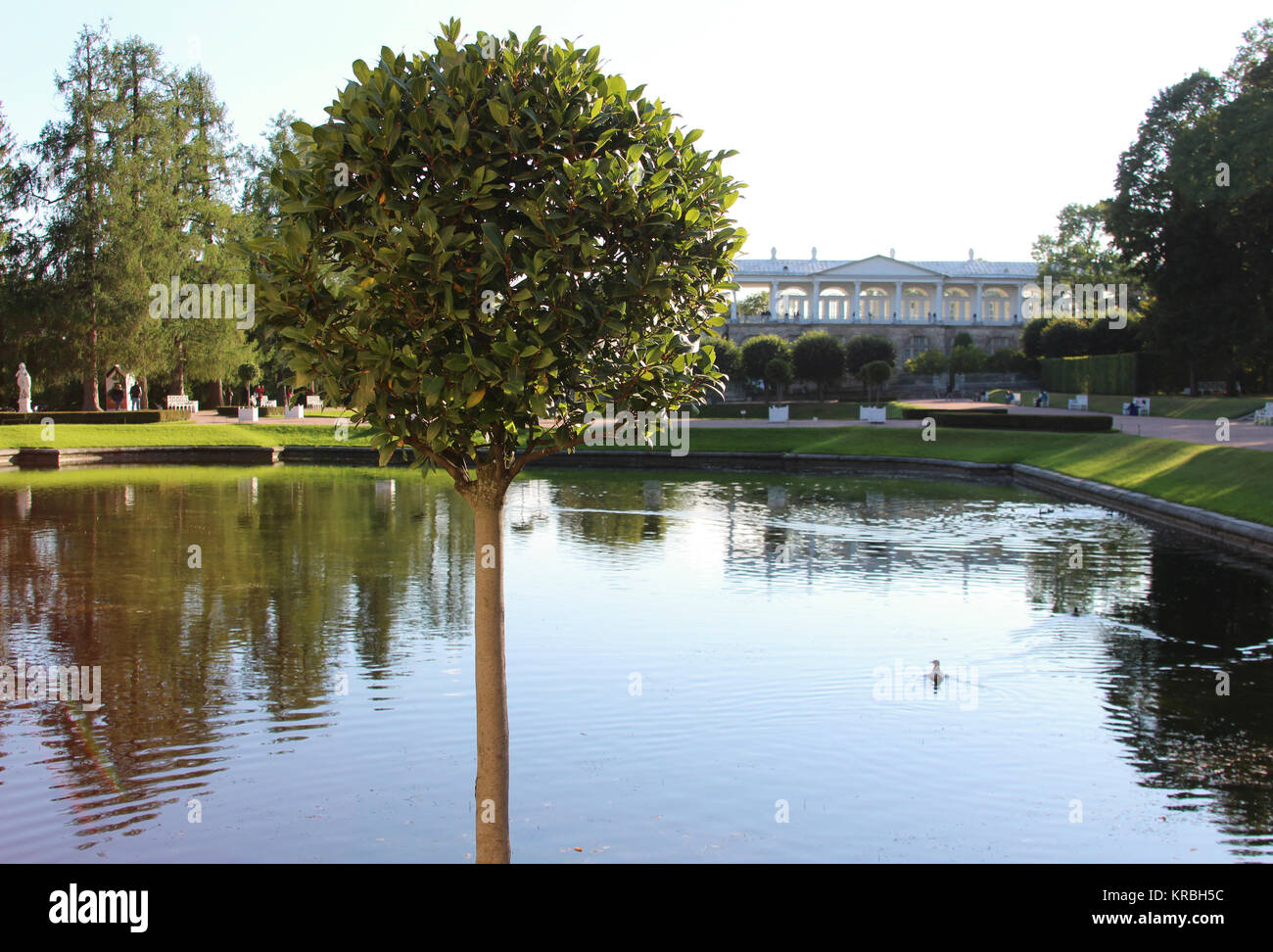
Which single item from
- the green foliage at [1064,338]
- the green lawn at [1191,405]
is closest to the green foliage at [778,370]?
the green lawn at [1191,405]

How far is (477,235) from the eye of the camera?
201 inches

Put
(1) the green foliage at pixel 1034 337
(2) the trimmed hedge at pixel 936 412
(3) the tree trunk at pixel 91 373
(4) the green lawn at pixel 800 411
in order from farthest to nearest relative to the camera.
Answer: (1) the green foliage at pixel 1034 337, (4) the green lawn at pixel 800 411, (3) the tree trunk at pixel 91 373, (2) the trimmed hedge at pixel 936 412

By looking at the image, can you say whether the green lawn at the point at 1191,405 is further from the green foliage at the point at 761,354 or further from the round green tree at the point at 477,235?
the round green tree at the point at 477,235

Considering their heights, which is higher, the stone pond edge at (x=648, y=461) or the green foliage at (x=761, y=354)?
the green foliage at (x=761, y=354)

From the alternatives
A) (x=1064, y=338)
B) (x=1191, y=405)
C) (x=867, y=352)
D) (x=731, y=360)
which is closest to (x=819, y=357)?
(x=867, y=352)

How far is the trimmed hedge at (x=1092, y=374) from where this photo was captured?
54562mm

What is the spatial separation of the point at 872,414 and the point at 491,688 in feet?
141

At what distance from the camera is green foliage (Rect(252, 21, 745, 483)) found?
15.9 ft

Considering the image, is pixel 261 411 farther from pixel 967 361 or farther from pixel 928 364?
pixel 967 361

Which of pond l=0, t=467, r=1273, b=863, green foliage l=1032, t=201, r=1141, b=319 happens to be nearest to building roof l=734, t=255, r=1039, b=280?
green foliage l=1032, t=201, r=1141, b=319

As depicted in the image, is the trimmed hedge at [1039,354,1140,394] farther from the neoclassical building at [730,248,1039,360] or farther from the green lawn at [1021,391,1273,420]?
the neoclassical building at [730,248,1039,360]

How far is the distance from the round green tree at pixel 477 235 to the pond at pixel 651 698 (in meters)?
2.95
